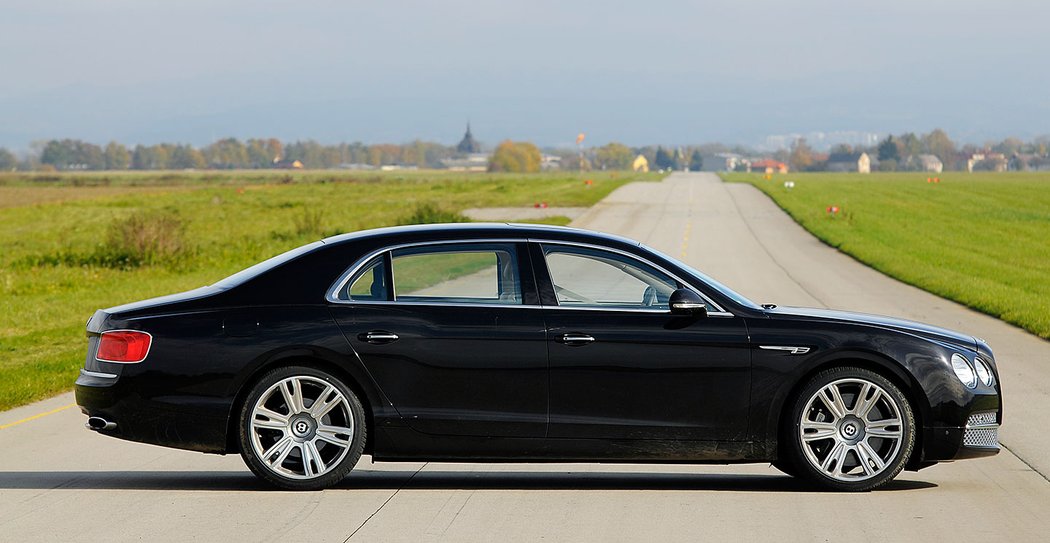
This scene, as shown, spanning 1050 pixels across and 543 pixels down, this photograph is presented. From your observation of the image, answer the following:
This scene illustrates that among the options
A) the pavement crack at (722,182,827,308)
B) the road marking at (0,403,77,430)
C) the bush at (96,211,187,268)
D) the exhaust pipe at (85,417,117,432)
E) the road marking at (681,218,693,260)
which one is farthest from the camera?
the road marking at (681,218,693,260)

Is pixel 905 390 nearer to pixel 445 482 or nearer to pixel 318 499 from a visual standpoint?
pixel 445 482

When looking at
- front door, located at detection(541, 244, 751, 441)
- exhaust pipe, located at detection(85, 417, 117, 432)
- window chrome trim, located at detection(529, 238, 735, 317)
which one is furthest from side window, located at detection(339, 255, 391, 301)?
exhaust pipe, located at detection(85, 417, 117, 432)

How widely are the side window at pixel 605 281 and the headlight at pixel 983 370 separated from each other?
1.82 m

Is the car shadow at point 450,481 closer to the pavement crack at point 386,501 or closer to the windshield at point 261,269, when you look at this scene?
the pavement crack at point 386,501

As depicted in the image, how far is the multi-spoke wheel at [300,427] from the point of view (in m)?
7.89

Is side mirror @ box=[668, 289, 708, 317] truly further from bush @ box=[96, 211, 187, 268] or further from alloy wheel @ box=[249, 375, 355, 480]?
bush @ box=[96, 211, 187, 268]

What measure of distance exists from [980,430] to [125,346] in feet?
16.4

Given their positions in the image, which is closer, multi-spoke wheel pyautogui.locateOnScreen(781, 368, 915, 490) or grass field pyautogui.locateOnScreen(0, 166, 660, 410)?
multi-spoke wheel pyautogui.locateOnScreen(781, 368, 915, 490)

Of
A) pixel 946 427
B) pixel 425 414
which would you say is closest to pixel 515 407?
pixel 425 414

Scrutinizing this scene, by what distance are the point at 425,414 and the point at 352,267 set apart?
986 mm

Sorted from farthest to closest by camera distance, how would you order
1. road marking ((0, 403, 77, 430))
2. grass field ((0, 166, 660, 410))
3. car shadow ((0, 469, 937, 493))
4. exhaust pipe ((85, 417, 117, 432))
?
grass field ((0, 166, 660, 410))
road marking ((0, 403, 77, 430))
car shadow ((0, 469, 937, 493))
exhaust pipe ((85, 417, 117, 432))

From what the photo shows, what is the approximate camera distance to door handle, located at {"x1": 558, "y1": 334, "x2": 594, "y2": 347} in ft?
25.8

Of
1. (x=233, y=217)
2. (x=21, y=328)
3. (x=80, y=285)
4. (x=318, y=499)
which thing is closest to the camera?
(x=318, y=499)

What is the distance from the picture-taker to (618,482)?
8414 mm
